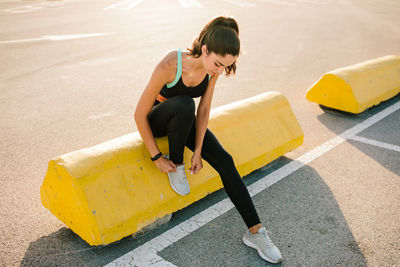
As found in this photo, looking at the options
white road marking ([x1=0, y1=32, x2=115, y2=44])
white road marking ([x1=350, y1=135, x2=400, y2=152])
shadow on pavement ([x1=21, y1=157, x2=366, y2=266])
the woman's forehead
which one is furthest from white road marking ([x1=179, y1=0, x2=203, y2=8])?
the woman's forehead

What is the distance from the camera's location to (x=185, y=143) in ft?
9.91

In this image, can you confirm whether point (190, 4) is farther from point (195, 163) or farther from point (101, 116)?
point (195, 163)

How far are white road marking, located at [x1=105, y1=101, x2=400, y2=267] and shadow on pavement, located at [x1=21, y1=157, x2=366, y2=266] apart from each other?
5 centimetres

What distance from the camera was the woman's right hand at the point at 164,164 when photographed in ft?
9.61

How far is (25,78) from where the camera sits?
7.20 metres

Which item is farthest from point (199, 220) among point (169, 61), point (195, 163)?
point (169, 61)

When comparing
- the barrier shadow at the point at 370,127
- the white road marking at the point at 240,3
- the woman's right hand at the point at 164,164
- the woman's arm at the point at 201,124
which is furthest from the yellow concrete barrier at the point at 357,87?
the white road marking at the point at 240,3

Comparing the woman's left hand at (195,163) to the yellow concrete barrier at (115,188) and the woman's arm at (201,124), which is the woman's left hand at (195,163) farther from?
the yellow concrete barrier at (115,188)

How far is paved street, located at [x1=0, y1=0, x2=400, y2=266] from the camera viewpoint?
2.89 metres

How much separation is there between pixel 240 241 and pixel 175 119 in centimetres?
112

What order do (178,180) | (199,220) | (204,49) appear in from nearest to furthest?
(204,49), (178,180), (199,220)

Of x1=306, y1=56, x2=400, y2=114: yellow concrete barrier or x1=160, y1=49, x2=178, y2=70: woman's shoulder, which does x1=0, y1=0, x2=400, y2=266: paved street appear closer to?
x1=306, y1=56, x2=400, y2=114: yellow concrete barrier

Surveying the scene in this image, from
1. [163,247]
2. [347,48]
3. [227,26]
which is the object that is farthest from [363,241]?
[347,48]

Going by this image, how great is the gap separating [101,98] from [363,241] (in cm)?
474
